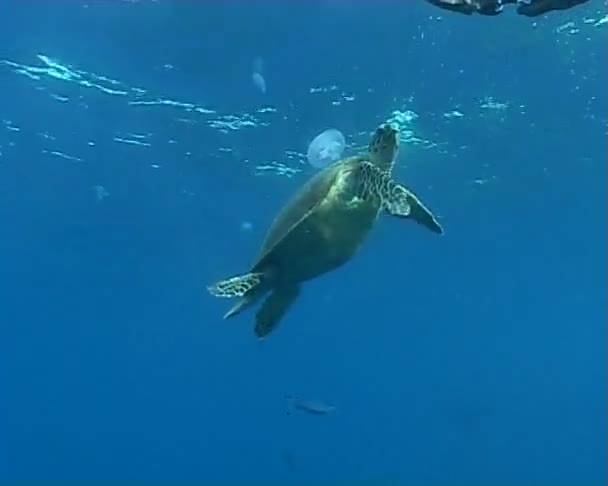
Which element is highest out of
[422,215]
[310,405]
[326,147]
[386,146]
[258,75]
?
[326,147]

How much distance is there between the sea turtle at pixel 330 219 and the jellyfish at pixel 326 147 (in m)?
12.7

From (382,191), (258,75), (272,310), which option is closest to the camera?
(382,191)

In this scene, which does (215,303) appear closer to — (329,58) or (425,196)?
(425,196)

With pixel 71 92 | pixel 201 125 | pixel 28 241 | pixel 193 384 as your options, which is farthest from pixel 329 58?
pixel 193 384

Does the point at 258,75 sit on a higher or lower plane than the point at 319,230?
higher

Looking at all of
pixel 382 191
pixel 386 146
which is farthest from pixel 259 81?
pixel 382 191

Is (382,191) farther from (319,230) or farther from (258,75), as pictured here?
(258,75)

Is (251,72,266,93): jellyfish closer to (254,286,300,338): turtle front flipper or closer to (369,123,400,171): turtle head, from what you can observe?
(254,286,300,338): turtle front flipper

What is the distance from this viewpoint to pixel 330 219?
6.39m

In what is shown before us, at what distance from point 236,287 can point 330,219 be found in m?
1.05

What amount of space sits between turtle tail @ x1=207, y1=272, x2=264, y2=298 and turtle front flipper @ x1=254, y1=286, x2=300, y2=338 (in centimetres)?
57

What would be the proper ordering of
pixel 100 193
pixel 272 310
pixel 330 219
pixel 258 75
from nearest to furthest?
pixel 330 219, pixel 272 310, pixel 258 75, pixel 100 193

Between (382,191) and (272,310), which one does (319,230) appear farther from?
(272,310)

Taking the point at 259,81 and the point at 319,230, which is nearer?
the point at 319,230
